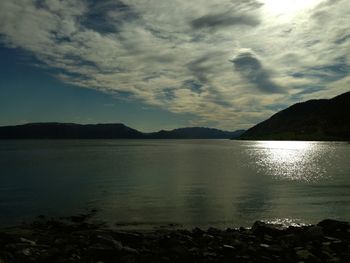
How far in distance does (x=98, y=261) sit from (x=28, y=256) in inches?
167

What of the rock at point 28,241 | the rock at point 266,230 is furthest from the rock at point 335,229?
the rock at point 28,241

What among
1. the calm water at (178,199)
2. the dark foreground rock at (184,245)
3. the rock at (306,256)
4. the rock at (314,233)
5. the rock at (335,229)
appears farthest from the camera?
the calm water at (178,199)

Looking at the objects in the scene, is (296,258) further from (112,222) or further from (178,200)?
(178,200)

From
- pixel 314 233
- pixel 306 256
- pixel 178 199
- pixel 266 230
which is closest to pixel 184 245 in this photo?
pixel 306 256

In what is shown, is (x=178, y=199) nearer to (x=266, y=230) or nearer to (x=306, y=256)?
(x=266, y=230)

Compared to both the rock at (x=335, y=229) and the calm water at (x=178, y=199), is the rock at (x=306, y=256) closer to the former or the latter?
the rock at (x=335, y=229)

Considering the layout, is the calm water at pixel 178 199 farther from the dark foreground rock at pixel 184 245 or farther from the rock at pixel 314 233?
the rock at pixel 314 233

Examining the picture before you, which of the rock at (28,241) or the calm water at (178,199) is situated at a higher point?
the rock at (28,241)

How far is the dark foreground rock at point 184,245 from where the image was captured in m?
23.3

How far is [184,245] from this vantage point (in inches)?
1048

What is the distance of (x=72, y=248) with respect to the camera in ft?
81.8

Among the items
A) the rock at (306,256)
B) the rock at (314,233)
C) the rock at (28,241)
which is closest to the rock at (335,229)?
the rock at (314,233)

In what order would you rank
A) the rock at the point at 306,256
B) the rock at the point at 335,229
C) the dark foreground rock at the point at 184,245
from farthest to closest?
the rock at the point at 335,229 → the dark foreground rock at the point at 184,245 → the rock at the point at 306,256

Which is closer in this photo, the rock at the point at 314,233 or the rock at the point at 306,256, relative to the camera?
the rock at the point at 306,256
